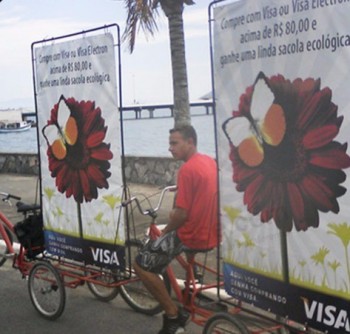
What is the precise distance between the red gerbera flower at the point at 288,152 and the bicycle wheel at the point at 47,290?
237cm

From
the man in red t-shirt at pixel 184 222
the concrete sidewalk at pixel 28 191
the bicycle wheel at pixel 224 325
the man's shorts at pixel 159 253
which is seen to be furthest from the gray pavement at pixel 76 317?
the concrete sidewalk at pixel 28 191

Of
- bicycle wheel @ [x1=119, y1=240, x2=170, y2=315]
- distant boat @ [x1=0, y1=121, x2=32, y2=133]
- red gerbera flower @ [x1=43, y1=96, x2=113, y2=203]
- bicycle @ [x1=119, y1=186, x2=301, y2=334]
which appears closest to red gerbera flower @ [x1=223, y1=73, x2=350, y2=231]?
bicycle @ [x1=119, y1=186, x2=301, y2=334]

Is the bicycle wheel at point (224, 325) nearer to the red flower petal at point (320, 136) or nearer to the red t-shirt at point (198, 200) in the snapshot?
the red t-shirt at point (198, 200)

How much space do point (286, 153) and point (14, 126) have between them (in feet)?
246

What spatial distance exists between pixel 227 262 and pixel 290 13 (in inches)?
67.2

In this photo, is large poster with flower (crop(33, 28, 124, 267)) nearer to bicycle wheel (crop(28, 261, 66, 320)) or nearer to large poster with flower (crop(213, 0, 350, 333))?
A: bicycle wheel (crop(28, 261, 66, 320))

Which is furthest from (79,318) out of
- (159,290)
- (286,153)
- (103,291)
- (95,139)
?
(286,153)

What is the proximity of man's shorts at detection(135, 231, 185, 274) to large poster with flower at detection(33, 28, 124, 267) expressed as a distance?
578 millimetres

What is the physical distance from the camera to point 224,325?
13.3 ft

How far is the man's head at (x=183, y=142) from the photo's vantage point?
4.49 meters

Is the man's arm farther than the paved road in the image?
No

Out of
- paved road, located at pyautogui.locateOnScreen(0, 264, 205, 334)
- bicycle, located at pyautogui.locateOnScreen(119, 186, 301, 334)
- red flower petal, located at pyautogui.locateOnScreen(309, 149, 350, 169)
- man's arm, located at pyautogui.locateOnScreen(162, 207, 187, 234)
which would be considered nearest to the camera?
red flower petal, located at pyautogui.locateOnScreen(309, 149, 350, 169)

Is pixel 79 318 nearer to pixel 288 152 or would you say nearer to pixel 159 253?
pixel 159 253

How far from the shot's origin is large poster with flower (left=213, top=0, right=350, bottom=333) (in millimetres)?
3271
